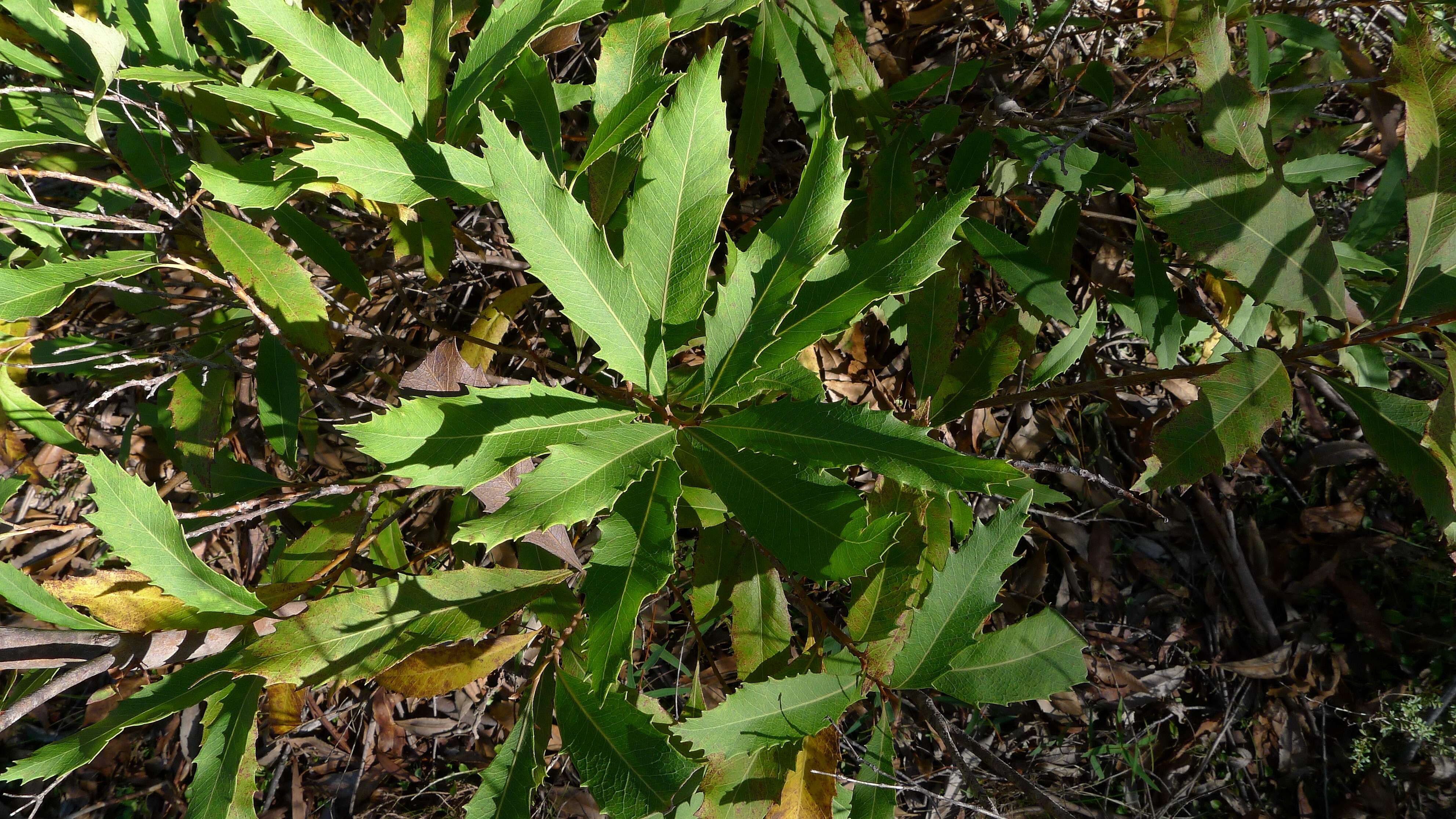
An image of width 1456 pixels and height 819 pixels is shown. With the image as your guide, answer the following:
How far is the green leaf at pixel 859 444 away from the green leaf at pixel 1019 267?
0.90 metres

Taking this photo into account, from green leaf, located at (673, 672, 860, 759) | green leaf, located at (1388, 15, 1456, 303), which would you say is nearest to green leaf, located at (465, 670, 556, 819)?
green leaf, located at (673, 672, 860, 759)

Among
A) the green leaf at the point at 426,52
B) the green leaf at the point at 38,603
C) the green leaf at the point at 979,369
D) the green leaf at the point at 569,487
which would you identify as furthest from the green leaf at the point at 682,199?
the green leaf at the point at 38,603

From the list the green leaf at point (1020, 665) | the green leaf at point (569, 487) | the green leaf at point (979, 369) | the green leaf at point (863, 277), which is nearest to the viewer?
the green leaf at point (569, 487)

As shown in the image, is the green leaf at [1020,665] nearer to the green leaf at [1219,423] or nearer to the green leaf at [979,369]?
the green leaf at [1219,423]

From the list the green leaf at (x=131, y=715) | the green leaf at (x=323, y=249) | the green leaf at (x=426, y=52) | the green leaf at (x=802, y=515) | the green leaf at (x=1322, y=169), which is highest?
the green leaf at (x=426, y=52)

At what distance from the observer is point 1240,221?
1662mm

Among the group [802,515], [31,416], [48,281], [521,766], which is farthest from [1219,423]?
[31,416]

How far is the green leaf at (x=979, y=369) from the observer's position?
2.04 metres

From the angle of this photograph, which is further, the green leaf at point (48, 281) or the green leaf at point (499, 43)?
the green leaf at point (48, 281)

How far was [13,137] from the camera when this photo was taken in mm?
1894

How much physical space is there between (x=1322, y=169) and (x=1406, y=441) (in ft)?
3.56

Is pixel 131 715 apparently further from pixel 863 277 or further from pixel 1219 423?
pixel 1219 423

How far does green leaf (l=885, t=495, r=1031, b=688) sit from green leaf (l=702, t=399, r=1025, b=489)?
0.38 metres

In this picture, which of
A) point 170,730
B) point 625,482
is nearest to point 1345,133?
point 625,482
